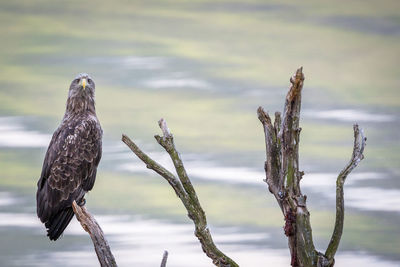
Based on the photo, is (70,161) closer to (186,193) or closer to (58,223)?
(58,223)

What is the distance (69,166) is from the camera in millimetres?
6871

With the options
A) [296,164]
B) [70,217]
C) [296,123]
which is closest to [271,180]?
[296,164]

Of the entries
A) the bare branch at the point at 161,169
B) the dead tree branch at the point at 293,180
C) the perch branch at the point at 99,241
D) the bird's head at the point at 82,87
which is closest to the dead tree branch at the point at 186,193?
the bare branch at the point at 161,169

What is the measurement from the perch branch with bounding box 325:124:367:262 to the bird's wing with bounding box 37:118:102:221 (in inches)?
123

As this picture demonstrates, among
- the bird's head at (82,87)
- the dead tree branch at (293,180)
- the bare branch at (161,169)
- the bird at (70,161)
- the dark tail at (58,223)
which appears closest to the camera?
the dead tree branch at (293,180)

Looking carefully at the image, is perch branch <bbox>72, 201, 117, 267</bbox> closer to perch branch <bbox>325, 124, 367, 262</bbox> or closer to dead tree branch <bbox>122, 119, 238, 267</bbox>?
dead tree branch <bbox>122, 119, 238, 267</bbox>

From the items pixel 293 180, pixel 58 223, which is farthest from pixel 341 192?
pixel 58 223

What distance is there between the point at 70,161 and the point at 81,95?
84 cm

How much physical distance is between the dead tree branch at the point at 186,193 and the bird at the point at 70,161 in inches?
85.2

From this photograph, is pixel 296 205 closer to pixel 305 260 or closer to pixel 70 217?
pixel 305 260

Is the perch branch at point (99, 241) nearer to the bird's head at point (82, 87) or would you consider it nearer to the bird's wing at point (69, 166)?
the bird's wing at point (69, 166)

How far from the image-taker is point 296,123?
14.4 ft

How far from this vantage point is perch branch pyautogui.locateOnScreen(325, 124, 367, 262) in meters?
4.75

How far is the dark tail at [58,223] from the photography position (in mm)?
6535
